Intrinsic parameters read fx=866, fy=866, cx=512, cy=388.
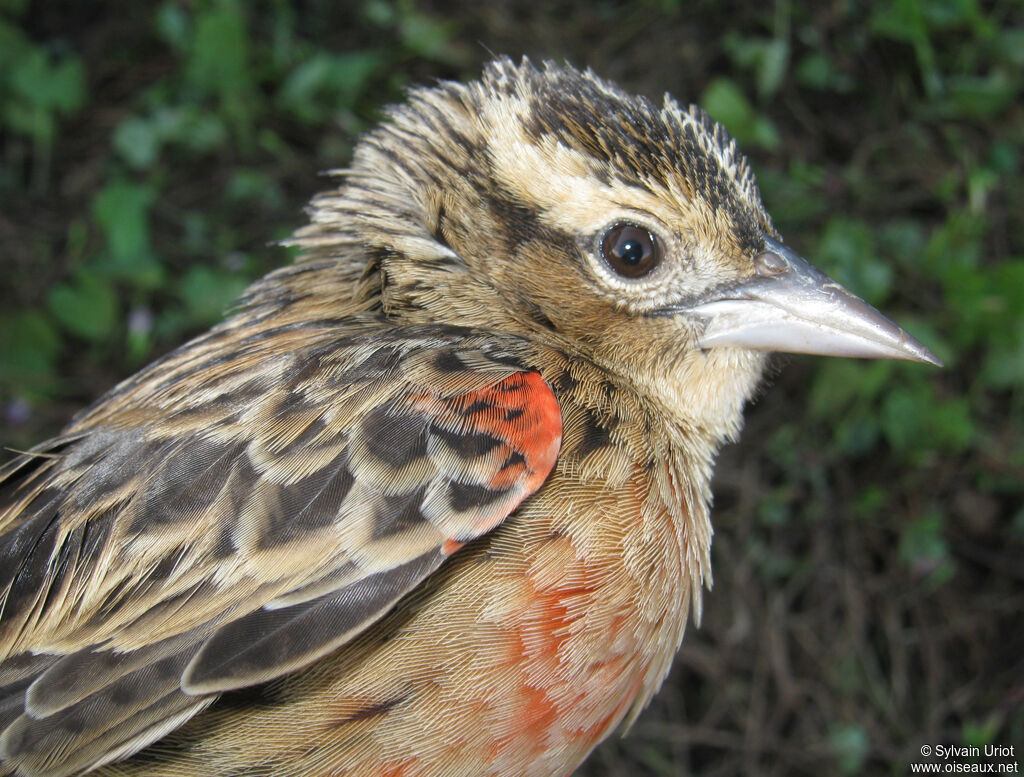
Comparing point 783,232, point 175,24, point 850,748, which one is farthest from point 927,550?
point 175,24

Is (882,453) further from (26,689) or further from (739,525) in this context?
(26,689)

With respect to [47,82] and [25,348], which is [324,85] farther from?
[25,348]

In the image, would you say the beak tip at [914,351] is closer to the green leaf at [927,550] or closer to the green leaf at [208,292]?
the green leaf at [927,550]

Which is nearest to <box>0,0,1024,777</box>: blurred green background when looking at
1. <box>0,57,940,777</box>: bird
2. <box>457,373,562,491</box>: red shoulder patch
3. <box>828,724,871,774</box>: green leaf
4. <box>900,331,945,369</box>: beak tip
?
<box>828,724,871,774</box>: green leaf

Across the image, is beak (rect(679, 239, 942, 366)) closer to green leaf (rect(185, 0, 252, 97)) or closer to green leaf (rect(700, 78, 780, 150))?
green leaf (rect(700, 78, 780, 150))

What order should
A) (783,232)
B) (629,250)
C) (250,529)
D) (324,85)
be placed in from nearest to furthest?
(250,529) < (629,250) < (783,232) < (324,85)

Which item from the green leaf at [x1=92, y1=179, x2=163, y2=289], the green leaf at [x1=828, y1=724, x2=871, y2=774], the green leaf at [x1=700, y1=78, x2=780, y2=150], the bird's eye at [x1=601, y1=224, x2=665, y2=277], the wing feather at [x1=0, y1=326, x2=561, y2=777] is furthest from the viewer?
the green leaf at [x1=92, y1=179, x2=163, y2=289]

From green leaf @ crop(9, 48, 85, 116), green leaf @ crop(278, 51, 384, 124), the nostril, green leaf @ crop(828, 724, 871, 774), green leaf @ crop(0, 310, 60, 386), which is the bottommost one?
green leaf @ crop(828, 724, 871, 774)
